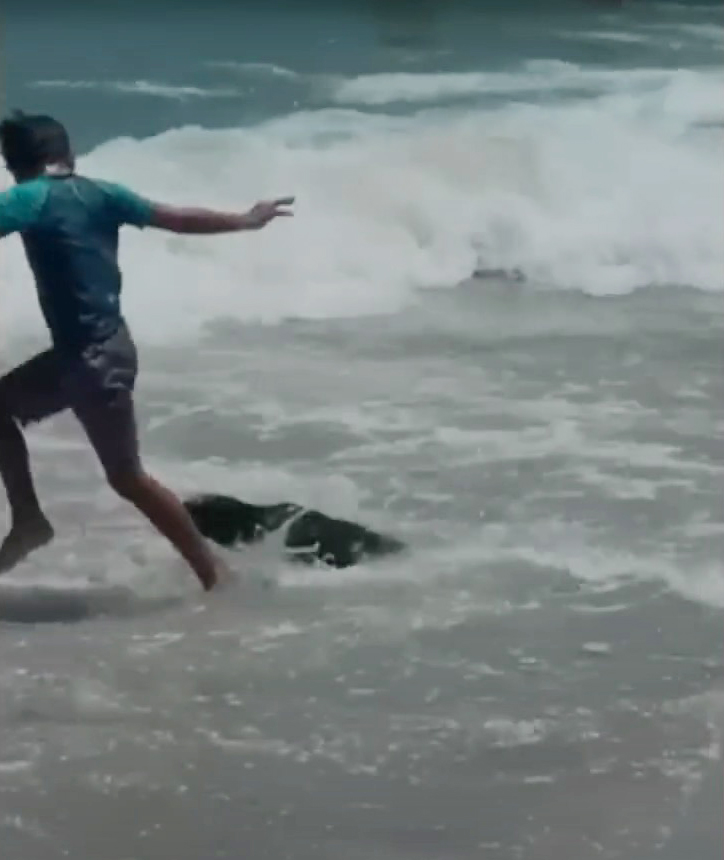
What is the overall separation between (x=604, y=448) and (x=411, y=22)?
253 cm

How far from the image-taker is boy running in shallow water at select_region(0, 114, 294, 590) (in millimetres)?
1963

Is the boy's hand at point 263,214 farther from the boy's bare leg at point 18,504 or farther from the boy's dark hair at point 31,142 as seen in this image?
the boy's bare leg at point 18,504

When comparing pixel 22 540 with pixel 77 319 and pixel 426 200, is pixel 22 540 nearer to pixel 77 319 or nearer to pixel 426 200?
pixel 77 319

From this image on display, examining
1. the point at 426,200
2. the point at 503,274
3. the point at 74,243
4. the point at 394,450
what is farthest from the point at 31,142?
the point at 426,200

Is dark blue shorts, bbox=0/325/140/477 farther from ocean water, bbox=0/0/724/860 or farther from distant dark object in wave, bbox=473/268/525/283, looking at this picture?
distant dark object in wave, bbox=473/268/525/283

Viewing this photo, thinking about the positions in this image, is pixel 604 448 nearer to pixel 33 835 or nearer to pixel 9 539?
pixel 9 539

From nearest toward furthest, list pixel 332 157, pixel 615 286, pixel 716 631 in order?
pixel 716 631 < pixel 615 286 < pixel 332 157

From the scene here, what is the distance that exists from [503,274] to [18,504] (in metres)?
1.99

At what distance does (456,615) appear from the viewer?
81.4 inches

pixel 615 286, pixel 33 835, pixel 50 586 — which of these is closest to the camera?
pixel 33 835

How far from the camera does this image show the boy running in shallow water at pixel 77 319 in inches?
77.3

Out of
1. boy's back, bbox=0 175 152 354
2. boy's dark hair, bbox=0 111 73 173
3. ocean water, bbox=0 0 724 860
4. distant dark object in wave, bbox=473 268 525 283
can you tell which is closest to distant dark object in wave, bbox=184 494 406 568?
ocean water, bbox=0 0 724 860

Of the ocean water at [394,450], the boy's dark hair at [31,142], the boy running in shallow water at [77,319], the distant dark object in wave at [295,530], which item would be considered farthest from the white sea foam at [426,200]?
the boy's dark hair at [31,142]

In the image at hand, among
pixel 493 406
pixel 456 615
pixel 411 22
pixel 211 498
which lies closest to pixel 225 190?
pixel 411 22
